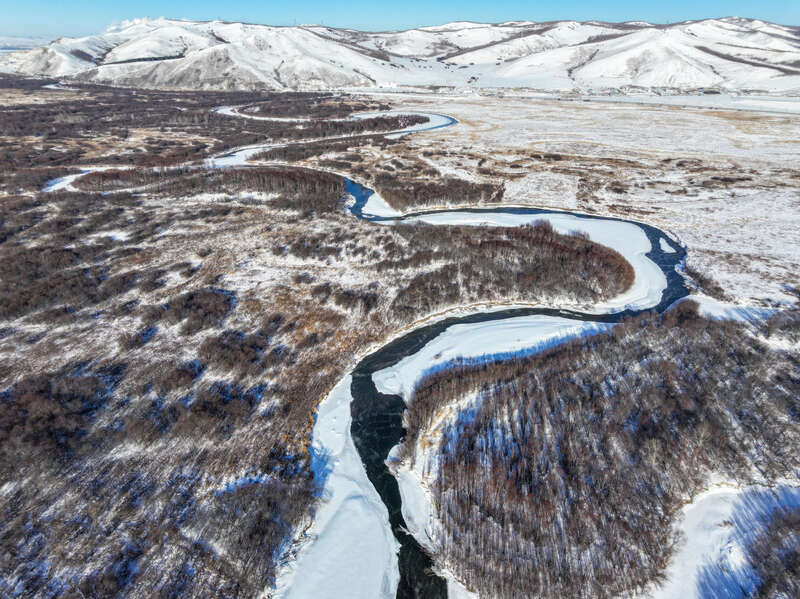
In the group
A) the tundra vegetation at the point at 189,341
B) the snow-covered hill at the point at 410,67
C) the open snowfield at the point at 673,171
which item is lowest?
the tundra vegetation at the point at 189,341

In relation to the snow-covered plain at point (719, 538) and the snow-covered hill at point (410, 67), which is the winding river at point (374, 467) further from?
the snow-covered hill at point (410, 67)

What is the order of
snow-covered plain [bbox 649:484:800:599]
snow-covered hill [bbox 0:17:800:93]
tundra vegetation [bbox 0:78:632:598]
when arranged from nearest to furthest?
snow-covered plain [bbox 649:484:800:599] → tundra vegetation [bbox 0:78:632:598] → snow-covered hill [bbox 0:17:800:93]

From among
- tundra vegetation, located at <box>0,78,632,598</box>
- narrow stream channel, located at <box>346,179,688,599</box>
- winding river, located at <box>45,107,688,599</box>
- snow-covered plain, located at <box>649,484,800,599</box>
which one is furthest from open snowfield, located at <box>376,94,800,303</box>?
snow-covered plain, located at <box>649,484,800,599</box>

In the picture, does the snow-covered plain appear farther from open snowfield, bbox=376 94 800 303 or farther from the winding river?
open snowfield, bbox=376 94 800 303

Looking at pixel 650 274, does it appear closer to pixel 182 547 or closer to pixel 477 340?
pixel 477 340

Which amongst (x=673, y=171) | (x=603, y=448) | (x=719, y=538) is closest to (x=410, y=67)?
(x=673, y=171)

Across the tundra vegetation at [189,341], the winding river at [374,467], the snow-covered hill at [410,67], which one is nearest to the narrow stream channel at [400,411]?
the winding river at [374,467]

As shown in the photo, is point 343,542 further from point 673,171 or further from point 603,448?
point 673,171
